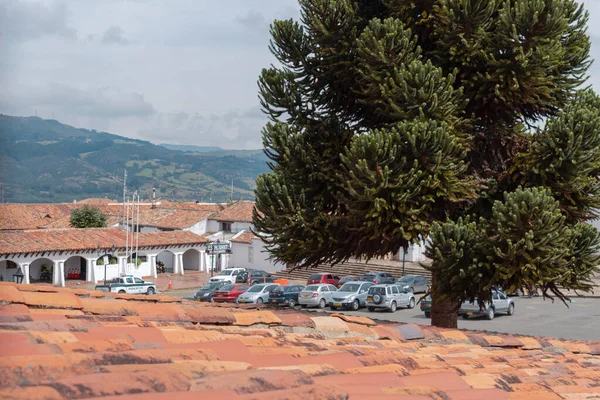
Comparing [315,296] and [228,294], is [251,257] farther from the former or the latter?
[315,296]

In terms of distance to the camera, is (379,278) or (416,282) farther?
(379,278)

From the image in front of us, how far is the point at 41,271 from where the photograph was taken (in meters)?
51.1

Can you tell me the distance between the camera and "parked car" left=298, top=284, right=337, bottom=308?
38500 millimetres

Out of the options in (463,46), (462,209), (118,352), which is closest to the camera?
(118,352)

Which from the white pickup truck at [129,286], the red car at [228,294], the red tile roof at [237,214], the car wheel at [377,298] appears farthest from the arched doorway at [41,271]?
the car wheel at [377,298]

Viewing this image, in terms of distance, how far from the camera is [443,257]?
1237 centimetres

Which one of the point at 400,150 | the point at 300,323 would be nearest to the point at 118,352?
the point at 300,323

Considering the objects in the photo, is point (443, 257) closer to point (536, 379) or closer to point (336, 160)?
point (336, 160)

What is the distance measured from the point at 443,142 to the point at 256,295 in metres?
27.3

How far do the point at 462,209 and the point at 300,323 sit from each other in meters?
7.62

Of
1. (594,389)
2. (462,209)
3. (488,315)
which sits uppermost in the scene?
(462,209)

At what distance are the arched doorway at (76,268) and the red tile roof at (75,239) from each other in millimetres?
2288

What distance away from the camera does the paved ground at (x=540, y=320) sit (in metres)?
30.2

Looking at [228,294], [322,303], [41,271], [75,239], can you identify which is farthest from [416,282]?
[41,271]
